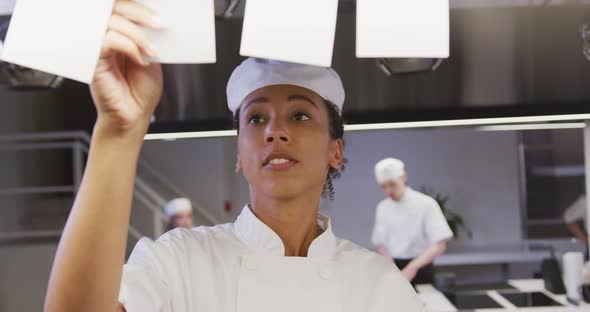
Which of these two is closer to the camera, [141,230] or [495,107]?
[495,107]

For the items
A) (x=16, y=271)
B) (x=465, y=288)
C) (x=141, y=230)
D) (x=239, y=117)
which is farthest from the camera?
(x=141, y=230)

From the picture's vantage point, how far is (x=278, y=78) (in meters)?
0.96

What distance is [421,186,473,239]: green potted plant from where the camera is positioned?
24.1 ft

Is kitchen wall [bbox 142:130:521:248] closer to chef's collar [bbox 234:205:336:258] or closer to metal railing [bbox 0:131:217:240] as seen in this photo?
metal railing [bbox 0:131:217:240]

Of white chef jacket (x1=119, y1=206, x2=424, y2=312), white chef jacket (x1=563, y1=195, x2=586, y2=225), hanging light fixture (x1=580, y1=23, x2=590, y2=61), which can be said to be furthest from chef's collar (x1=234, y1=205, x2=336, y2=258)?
white chef jacket (x1=563, y1=195, x2=586, y2=225)

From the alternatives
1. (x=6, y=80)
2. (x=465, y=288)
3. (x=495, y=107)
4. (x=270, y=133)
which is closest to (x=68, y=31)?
(x=270, y=133)

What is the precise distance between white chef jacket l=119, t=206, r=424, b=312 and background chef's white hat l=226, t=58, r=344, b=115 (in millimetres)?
192

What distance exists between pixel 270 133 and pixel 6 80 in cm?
119

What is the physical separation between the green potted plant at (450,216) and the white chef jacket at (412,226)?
2.64 metres

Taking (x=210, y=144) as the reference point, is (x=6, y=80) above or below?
above

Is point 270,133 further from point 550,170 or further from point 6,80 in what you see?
point 550,170

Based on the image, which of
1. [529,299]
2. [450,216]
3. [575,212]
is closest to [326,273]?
[529,299]

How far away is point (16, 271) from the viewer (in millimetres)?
4582

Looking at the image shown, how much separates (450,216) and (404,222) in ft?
9.63
